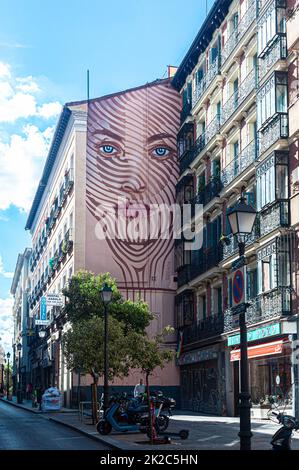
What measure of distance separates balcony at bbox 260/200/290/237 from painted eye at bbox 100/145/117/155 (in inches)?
723

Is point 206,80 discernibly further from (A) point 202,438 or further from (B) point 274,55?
(A) point 202,438

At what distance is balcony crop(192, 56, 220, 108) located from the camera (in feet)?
127

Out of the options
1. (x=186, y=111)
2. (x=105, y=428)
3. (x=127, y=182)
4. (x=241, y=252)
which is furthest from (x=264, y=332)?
(x=127, y=182)

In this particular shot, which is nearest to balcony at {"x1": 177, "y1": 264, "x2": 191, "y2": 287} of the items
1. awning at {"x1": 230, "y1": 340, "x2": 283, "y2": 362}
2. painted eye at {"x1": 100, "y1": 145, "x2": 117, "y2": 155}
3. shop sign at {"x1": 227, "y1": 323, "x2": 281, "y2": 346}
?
painted eye at {"x1": 100, "y1": 145, "x2": 117, "y2": 155}

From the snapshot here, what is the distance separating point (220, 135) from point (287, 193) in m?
9.77

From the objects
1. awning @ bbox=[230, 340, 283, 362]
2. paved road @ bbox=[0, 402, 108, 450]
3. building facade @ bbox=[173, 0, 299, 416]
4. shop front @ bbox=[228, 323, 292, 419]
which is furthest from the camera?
building facade @ bbox=[173, 0, 299, 416]

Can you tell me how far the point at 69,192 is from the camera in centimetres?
4903

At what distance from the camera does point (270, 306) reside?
29.1m

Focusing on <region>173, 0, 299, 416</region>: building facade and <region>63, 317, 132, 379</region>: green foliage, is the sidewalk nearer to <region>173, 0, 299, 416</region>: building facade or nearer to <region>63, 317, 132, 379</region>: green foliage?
<region>63, 317, 132, 379</region>: green foliage

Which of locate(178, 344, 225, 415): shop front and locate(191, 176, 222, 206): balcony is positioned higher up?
locate(191, 176, 222, 206): balcony

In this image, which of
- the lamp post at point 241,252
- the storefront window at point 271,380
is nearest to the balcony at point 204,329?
the storefront window at point 271,380

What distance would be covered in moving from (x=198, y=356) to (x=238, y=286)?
2663cm

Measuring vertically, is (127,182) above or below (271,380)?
above

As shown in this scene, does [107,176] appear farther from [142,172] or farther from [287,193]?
[287,193]
